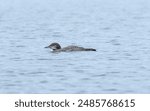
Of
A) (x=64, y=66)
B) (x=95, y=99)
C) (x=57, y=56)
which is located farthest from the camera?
(x=57, y=56)

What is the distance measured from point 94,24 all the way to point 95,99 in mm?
22701

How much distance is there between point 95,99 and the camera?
15.9 meters

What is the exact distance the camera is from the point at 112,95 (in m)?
16.4

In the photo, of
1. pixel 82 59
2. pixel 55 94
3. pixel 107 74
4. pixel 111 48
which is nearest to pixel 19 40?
pixel 111 48

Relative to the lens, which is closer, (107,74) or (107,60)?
(107,74)

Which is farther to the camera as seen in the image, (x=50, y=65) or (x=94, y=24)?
(x=94, y=24)

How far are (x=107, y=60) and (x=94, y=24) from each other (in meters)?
16.3

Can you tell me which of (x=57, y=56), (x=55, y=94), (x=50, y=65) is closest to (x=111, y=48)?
(x=57, y=56)

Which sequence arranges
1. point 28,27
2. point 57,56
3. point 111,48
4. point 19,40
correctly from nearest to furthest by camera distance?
point 57,56
point 111,48
point 19,40
point 28,27

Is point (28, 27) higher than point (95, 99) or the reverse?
higher

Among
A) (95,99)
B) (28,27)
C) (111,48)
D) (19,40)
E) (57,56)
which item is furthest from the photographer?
(28,27)

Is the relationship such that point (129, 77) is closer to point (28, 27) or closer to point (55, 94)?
point (55, 94)

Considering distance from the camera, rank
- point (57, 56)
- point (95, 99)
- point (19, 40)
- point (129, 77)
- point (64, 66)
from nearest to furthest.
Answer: point (95, 99) → point (129, 77) → point (64, 66) → point (57, 56) → point (19, 40)

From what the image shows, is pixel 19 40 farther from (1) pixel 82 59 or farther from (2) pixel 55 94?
(2) pixel 55 94
